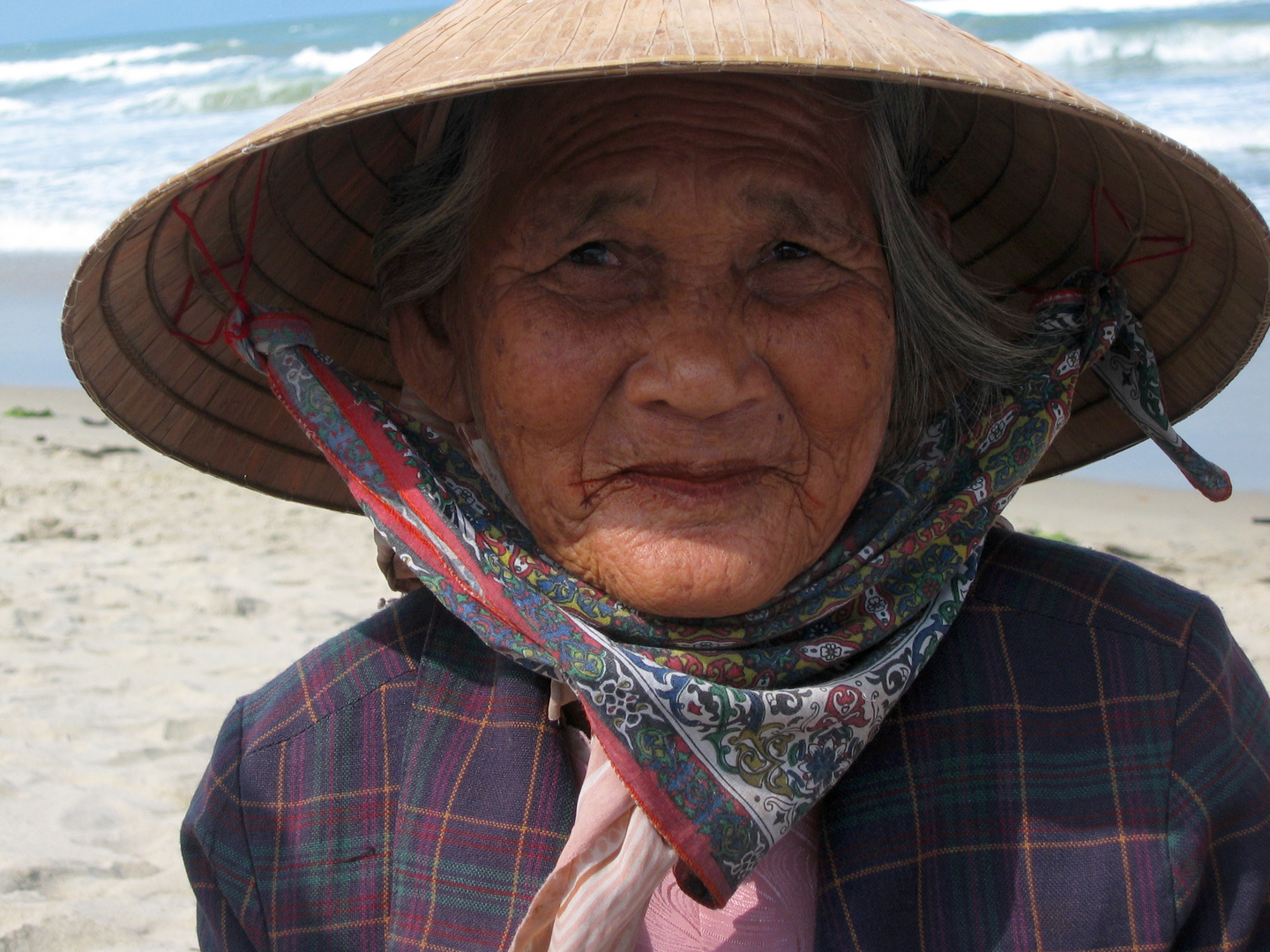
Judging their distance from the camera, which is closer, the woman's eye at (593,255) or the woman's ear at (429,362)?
the woman's eye at (593,255)

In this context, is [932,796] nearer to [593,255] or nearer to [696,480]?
[696,480]

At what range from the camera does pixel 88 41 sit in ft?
131

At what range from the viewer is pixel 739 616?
55.2 inches

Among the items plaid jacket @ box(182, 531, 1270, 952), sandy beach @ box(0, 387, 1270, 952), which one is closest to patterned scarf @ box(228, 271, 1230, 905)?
plaid jacket @ box(182, 531, 1270, 952)

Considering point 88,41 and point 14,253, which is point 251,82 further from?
point 88,41

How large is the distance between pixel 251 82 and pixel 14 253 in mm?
11629

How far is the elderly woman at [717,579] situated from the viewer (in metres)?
1.32

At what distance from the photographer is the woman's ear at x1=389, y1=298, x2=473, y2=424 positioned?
1584 mm

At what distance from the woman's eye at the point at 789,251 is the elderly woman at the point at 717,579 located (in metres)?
0.01

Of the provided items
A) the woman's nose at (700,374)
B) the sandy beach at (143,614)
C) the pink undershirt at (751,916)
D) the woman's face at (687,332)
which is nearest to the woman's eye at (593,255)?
the woman's face at (687,332)

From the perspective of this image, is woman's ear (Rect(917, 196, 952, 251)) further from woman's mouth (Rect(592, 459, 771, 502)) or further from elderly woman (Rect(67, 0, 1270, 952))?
woman's mouth (Rect(592, 459, 771, 502))

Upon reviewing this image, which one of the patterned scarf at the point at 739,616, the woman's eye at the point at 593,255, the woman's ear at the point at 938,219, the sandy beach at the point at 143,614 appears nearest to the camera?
the patterned scarf at the point at 739,616

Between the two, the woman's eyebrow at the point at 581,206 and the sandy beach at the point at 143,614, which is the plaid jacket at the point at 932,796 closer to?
the woman's eyebrow at the point at 581,206

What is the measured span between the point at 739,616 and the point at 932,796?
1.04 feet
